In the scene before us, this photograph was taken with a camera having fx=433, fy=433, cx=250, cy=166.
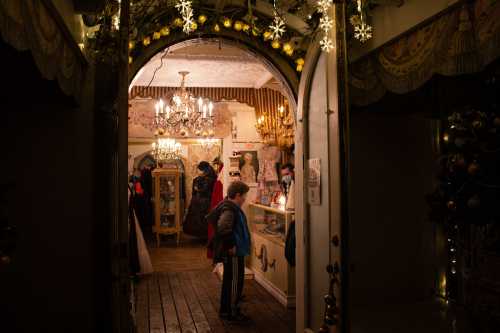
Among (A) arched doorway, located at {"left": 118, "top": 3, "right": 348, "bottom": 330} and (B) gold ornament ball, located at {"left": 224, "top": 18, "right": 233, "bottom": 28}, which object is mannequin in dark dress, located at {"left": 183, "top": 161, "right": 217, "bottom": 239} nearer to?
(A) arched doorway, located at {"left": 118, "top": 3, "right": 348, "bottom": 330}

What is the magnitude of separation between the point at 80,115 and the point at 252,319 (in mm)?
2888

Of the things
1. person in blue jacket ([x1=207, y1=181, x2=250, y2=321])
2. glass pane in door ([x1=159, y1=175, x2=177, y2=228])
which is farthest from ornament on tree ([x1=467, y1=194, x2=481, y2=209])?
glass pane in door ([x1=159, y1=175, x2=177, y2=228])

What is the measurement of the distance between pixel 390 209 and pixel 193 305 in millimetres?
2672

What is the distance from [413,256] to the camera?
3512mm

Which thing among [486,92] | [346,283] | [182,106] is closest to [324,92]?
[486,92]

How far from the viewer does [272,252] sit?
5531 mm

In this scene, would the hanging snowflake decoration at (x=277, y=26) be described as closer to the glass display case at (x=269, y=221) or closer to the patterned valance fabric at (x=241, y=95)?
the glass display case at (x=269, y=221)

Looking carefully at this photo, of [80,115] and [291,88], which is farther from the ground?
[291,88]

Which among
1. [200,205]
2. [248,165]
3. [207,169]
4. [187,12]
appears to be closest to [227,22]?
[187,12]

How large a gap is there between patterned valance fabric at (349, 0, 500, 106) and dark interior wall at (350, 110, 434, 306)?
2.04 feet

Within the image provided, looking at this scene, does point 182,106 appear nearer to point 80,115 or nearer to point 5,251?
point 80,115

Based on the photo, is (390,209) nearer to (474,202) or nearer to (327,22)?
(474,202)

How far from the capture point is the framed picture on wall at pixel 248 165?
709 cm

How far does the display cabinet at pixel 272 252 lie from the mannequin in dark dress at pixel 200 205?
2591mm
